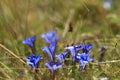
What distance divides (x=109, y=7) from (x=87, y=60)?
190cm

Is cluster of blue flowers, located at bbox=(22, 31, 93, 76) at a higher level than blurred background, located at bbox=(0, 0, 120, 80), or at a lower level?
lower

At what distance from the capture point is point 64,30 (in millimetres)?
2684

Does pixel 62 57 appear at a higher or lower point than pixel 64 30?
lower

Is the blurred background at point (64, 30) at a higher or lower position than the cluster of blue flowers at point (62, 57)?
higher

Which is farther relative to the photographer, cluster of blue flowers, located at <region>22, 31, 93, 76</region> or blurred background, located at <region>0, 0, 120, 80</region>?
blurred background, located at <region>0, 0, 120, 80</region>

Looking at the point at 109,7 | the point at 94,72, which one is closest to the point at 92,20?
the point at 109,7

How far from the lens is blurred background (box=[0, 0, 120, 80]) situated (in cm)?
183

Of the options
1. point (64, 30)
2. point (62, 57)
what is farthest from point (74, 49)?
Answer: point (64, 30)

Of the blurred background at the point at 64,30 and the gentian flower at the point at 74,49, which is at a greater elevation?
the blurred background at the point at 64,30

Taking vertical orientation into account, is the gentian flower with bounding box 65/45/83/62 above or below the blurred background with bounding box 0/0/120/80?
below

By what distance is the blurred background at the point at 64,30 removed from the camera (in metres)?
1.83

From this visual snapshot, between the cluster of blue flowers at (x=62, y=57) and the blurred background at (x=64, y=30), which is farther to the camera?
the blurred background at (x=64, y=30)

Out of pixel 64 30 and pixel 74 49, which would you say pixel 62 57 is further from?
pixel 64 30

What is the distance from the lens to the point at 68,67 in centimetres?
180
